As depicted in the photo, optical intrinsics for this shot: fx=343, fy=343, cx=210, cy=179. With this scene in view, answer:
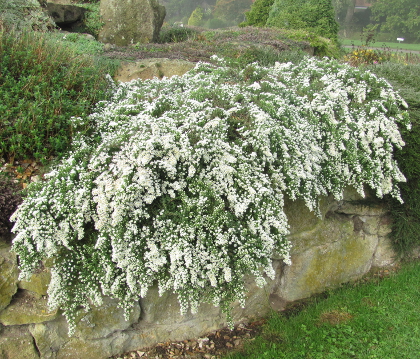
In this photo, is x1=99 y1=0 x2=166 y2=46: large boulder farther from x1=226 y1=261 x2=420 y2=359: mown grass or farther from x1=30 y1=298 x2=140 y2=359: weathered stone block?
x1=226 y1=261 x2=420 y2=359: mown grass

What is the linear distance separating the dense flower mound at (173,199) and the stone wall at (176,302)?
27 cm

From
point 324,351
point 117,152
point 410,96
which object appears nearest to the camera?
point 117,152

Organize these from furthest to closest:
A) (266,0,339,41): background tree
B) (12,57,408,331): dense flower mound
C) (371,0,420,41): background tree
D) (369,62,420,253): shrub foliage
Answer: (371,0,420,41): background tree < (266,0,339,41): background tree < (369,62,420,253): shrub foliage < (12,57,408,331): dense flower mound

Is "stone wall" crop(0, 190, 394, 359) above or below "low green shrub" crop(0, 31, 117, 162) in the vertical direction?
below

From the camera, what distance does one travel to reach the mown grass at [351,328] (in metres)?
3.32

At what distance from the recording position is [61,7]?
347 inches

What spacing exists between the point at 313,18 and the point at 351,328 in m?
11.3

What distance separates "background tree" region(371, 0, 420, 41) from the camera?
26.8 meters

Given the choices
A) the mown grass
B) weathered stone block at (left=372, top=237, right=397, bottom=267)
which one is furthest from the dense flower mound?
weathered stone block at (left=372, top=237, right=397, bottom=267)

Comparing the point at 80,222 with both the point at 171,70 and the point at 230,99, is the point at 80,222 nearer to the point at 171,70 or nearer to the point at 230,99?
the point at 230,99

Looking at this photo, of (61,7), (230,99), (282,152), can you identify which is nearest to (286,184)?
(282,152)

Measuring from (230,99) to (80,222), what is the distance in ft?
6.68

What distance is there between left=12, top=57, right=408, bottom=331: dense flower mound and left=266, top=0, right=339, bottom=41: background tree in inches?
378

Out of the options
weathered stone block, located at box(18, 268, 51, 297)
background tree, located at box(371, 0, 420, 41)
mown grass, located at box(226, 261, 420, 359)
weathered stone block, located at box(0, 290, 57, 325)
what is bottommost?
mown grass, located at box(226, 261, 420, 359)
